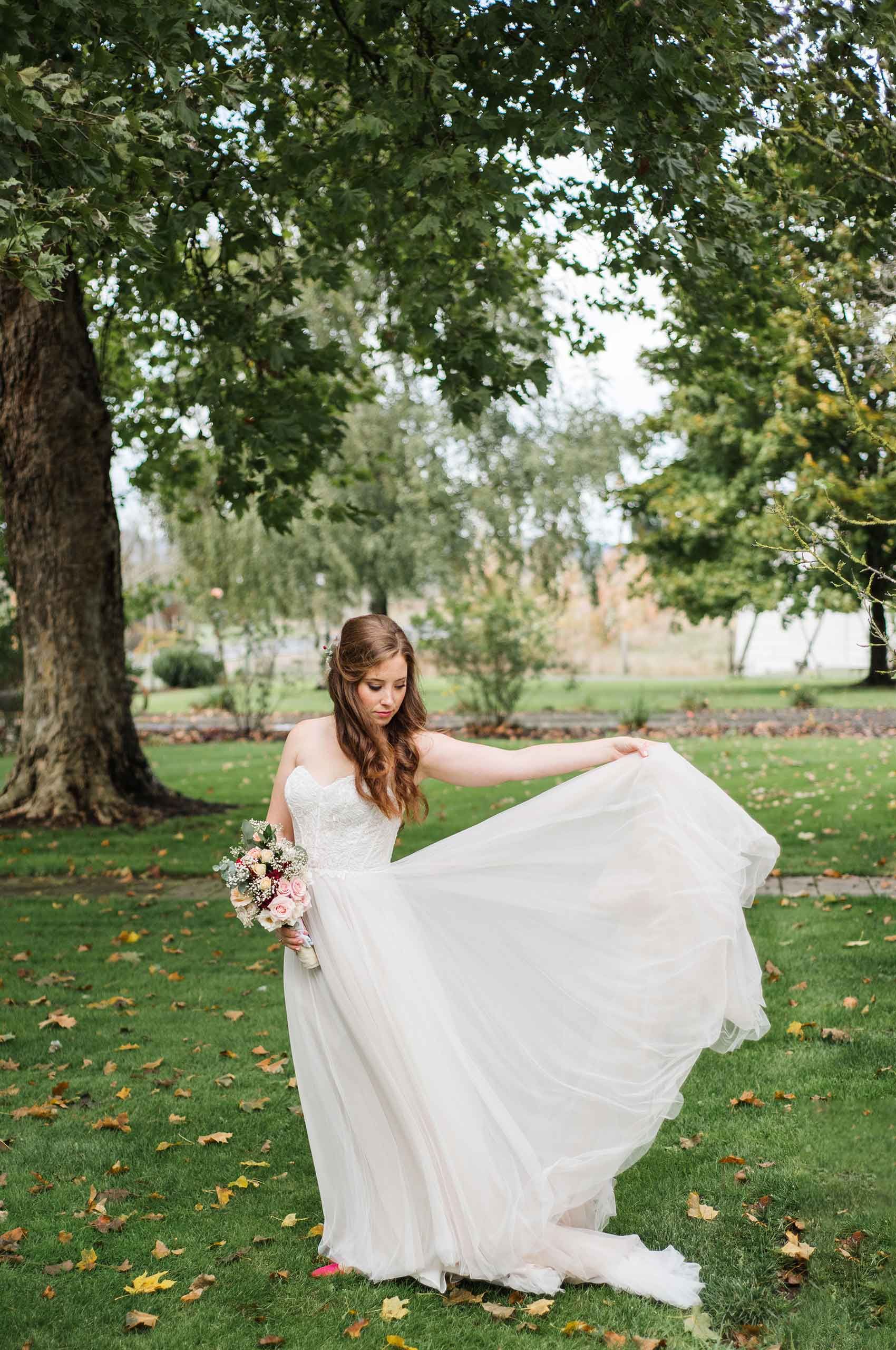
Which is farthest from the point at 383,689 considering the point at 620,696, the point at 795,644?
the point at 795,644

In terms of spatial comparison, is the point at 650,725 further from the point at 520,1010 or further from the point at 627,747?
the point at 520,1010

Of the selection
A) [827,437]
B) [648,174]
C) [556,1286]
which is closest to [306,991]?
[556,1286]

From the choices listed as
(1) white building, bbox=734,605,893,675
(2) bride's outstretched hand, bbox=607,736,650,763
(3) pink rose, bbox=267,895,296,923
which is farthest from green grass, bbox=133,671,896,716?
(3) pink rose, bbox=267,895,296,923

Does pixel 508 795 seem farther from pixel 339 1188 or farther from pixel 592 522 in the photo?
pixel 592 522

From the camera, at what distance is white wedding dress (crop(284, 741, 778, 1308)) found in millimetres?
4035

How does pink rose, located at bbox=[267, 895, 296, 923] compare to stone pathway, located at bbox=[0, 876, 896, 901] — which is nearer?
pink rose, located at bbox=[267, 895, 296, 923]

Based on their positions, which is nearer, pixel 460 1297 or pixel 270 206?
pixel 460 1297

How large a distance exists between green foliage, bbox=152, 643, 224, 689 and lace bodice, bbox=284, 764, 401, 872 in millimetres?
31700

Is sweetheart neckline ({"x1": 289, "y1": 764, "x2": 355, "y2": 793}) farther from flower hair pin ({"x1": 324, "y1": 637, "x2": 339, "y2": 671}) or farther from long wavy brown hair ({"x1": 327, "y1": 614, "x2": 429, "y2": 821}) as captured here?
flower hair pin ({"x1": 324, "y1": 637, "x2": 339, "y2": 671})

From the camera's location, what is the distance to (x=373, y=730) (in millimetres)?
4359

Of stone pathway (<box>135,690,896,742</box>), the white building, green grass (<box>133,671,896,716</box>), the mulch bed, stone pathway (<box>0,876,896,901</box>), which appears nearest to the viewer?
stone pathway (<box>0,876,896,901</box>)

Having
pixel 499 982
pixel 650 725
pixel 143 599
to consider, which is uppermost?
pixel 143 599

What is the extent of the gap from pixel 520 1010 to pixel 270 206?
7.45m

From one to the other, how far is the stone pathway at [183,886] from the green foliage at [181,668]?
24810mm
